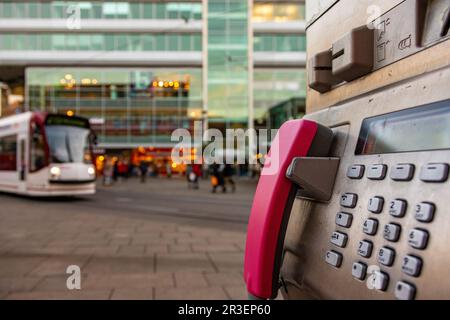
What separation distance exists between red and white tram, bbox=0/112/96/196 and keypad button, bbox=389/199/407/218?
1421 cm

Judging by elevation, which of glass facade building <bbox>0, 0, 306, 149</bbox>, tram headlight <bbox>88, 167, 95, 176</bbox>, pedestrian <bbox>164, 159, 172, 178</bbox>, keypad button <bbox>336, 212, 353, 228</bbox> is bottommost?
pedestrian <bbox>164, 159, 172, 178</bbox>

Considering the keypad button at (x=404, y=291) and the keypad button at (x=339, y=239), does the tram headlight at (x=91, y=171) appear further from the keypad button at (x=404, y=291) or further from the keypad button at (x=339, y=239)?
the keypad button at (x=404, y=291)

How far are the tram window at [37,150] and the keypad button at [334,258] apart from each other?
46.5 feet

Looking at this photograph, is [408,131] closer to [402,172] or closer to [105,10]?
[402,172]

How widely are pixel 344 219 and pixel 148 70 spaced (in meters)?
33.7

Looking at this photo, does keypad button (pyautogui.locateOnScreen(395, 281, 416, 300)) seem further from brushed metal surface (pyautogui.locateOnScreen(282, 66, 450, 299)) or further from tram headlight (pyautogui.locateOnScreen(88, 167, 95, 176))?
tram headlight (pyautogui.locateOnScreen(88, 167, 95, 176))

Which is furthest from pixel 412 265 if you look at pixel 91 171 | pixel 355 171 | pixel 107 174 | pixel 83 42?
pixel 83 42

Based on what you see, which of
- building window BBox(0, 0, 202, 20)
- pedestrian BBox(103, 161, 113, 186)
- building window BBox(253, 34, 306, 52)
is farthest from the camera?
building window BBox(253, 34, 306, 52)

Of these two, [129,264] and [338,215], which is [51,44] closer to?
[129,264]

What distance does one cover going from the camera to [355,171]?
94 centimetres

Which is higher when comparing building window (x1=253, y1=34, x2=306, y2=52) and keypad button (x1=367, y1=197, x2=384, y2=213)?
building window (x1=253, y1=34, x2=306, y2=52)

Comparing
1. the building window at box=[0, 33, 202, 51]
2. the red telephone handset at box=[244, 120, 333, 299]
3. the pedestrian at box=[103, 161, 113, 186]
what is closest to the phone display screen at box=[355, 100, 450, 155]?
the red telephone handset at box=[244, 120, 333, 299]

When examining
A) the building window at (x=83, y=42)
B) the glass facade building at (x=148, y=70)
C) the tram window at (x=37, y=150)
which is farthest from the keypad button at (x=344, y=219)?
the building window at (x=83, y=42)

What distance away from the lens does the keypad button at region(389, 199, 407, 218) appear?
2.50 ft
